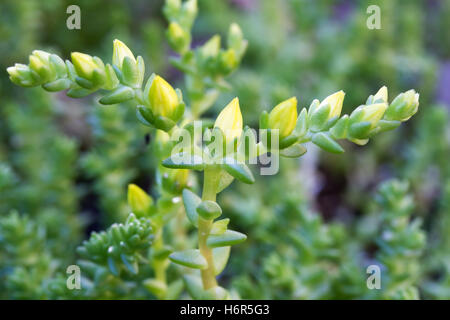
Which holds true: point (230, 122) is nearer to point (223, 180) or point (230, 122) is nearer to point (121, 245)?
point (223, 180)

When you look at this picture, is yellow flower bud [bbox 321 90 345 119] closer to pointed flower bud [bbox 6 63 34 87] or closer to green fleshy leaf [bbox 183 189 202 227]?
green fleshy leaf [bbox 183 189 202 227]

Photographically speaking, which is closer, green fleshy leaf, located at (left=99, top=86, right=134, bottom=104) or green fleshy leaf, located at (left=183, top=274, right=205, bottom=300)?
green fleshy leaf, located at (left=99, top=86, right=134, bottom=104)


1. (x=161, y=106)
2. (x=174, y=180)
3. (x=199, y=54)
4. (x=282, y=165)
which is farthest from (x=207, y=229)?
(x=282, y=165)

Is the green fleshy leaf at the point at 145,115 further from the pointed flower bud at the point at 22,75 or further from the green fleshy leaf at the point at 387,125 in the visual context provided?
the green fleshy leaf at the point at 387,125

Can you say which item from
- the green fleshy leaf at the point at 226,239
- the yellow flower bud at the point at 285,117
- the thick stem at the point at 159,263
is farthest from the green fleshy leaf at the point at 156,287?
the yellow flower bud at the point at 285,117

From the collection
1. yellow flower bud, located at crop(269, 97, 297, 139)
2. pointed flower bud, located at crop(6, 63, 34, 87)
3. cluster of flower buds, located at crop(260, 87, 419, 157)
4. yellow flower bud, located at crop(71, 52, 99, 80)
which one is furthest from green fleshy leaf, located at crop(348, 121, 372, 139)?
pointed flower bud, located at crop(6, 63, 34, 87)
